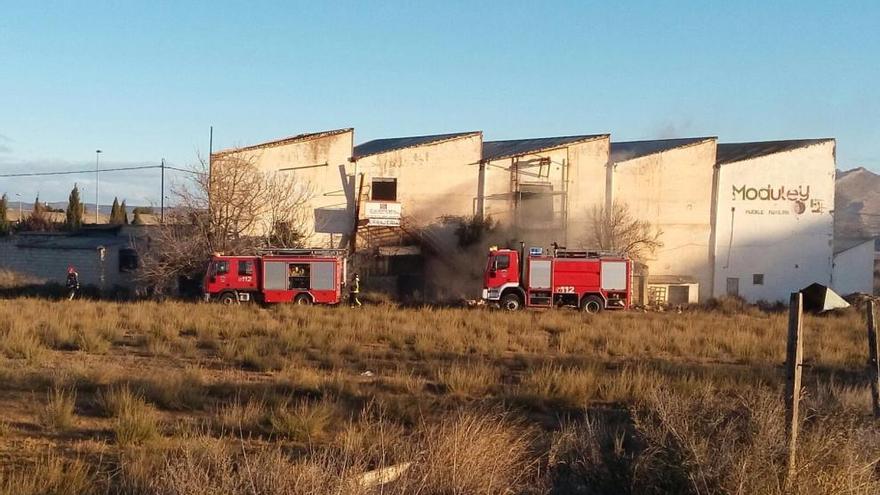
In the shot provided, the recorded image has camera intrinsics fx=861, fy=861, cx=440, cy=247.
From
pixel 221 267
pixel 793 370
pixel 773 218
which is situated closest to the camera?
pixel 793 370

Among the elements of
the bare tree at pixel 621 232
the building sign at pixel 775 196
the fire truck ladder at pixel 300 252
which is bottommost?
the fire truck ladder at pixel 300 252

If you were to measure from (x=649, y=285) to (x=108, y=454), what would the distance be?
37207 millimetres

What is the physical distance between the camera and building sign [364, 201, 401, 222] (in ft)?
139

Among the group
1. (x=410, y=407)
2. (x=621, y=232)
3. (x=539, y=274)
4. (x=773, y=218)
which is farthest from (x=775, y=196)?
(x=410, y=407)

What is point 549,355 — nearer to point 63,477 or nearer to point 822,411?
point 822,411

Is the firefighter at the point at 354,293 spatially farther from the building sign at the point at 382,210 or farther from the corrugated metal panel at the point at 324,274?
the building sign at the point at 382,210

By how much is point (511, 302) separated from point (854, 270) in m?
23.0

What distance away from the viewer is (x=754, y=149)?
4706 cm

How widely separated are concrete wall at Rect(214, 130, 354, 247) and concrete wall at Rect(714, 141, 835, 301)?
1931cm

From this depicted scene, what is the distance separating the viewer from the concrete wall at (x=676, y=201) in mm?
44344

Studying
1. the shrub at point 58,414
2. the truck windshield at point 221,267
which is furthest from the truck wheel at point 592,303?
the shrub at point 58,414

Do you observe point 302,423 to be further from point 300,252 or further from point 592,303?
point 592,303

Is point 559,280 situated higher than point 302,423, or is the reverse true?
point 559,280

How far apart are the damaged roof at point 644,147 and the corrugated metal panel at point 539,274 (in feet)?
40.4
